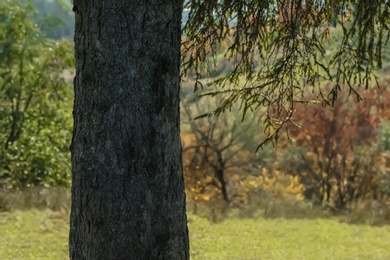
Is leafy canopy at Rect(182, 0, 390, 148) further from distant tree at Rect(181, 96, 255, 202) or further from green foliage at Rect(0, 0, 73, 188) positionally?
distant tree at Rect(181, 96, 255, 202)

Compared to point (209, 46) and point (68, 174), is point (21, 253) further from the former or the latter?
point (209, 46)

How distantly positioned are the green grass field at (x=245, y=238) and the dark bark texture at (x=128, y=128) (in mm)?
6642

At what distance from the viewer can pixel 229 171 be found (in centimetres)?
1927

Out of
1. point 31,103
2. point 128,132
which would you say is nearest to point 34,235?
point 31,103

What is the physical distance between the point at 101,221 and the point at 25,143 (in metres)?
12.3

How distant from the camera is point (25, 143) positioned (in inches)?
624

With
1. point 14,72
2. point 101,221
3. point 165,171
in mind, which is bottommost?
point 101,221

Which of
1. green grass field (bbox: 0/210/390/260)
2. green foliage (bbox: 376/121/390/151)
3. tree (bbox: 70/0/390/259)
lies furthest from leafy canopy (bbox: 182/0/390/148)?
green foliage (bbox: 376/121/390/151)

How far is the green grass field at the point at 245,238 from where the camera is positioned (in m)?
11.3

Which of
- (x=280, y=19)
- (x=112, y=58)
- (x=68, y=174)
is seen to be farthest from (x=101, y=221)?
(x=68, y=174)

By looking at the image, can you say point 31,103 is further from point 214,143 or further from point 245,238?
point 245,238

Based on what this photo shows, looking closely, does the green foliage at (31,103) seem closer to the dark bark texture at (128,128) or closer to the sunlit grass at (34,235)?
the sunlit grass at (34,235)

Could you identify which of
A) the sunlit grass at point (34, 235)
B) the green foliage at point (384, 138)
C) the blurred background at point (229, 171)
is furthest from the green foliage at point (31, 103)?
the green foliage at point (384, 138)

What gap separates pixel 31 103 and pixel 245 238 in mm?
6466
